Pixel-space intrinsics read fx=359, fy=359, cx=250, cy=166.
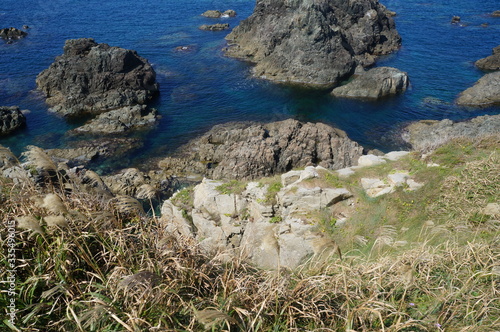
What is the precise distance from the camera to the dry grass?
5.53 m

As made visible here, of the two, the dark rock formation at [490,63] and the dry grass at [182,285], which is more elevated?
the dry grass at [182,285]

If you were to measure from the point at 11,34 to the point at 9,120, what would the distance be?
42.1 meters

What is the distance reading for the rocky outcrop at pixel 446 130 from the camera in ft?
106

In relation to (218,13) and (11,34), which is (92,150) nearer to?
(11,34)

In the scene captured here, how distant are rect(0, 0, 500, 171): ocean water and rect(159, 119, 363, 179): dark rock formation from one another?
14.3 feet

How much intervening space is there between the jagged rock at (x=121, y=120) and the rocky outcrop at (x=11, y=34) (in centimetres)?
4337

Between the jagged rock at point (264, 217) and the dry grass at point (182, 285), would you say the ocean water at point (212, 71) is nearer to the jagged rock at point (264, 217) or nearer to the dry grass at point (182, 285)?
the jagged rock at point (264, 217)

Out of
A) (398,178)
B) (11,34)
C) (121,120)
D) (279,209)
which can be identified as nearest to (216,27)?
(11,34)

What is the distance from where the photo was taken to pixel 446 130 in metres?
34.3

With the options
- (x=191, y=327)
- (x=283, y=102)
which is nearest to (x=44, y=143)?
(x=283, y=102)

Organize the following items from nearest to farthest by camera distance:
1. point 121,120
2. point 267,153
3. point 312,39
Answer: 1. point 267,153
2. point 121,120
3. point 312,39

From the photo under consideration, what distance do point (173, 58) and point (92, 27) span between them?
25.1 m

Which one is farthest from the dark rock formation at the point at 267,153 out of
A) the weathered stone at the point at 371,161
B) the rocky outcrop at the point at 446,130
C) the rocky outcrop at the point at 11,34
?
the rocky outcrop at the point at 11,34

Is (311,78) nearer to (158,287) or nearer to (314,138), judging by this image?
(314,138)
